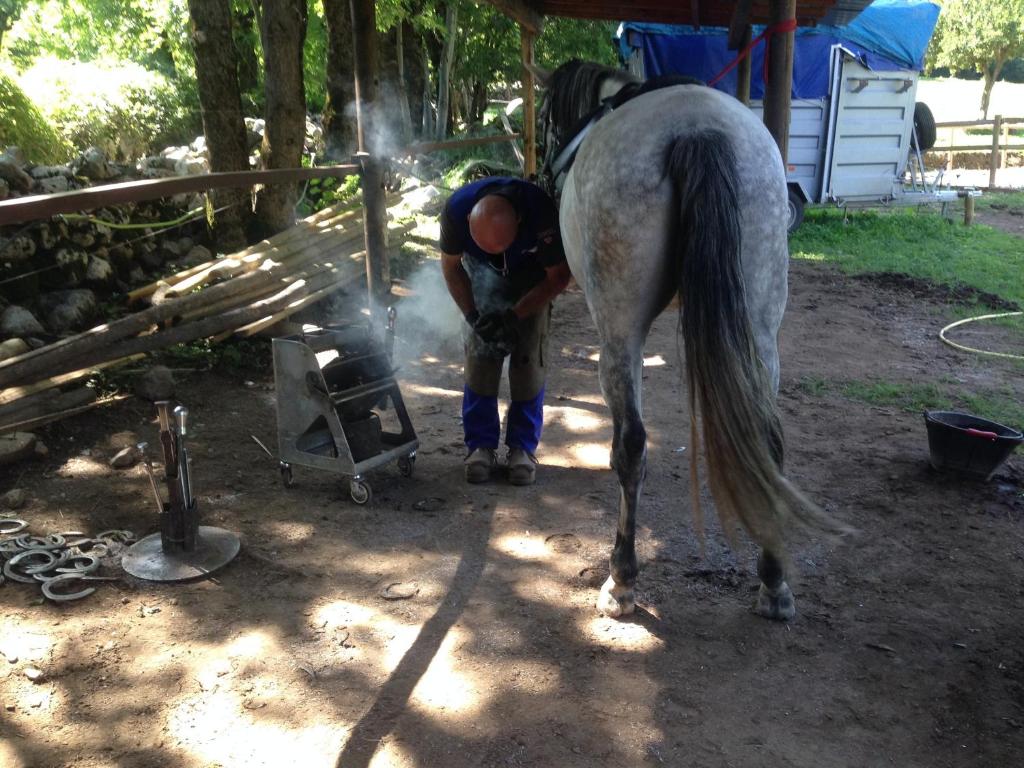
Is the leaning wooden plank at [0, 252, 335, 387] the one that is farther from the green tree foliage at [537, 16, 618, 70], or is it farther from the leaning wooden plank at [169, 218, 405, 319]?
the green tree foliage at [537, 16, 618, 70]

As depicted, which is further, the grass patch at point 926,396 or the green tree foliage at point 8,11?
the green tree foliage at point 8,11

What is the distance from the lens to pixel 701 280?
7.80 ft

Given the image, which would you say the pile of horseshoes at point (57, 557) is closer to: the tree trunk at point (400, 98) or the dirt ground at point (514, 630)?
the dirt ground at point (514, 630)

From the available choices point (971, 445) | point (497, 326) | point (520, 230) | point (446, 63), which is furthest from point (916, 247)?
point (446, 63)

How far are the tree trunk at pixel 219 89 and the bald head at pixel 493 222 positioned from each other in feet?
13.5

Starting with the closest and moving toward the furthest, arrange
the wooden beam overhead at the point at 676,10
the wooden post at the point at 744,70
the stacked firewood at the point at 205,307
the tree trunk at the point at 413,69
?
the stacked firewood at the point at 205,307, the wooden post at the point at 744,70, the wooden beam overhead at the point at 676,10, the tree trunk at the point at 413,69

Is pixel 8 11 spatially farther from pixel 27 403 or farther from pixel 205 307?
pixel 27 403

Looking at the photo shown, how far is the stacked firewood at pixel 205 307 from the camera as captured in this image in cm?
403

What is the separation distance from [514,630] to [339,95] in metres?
8.77

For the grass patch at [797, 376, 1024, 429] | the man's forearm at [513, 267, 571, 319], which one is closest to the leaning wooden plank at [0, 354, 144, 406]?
the man's forearm at [513, 267, 571, 319]

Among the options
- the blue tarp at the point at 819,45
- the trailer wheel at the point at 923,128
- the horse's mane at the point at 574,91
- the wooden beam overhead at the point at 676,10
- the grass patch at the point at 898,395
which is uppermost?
the blue tarp at the point at 819,45

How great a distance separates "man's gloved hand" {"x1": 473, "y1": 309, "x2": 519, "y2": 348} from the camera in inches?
140

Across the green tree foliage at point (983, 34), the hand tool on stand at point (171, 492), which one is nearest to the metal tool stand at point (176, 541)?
the hand tool on stand at point (171, 492)

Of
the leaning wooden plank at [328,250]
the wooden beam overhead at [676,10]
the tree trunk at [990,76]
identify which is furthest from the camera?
the tree trunk at [990,76]
